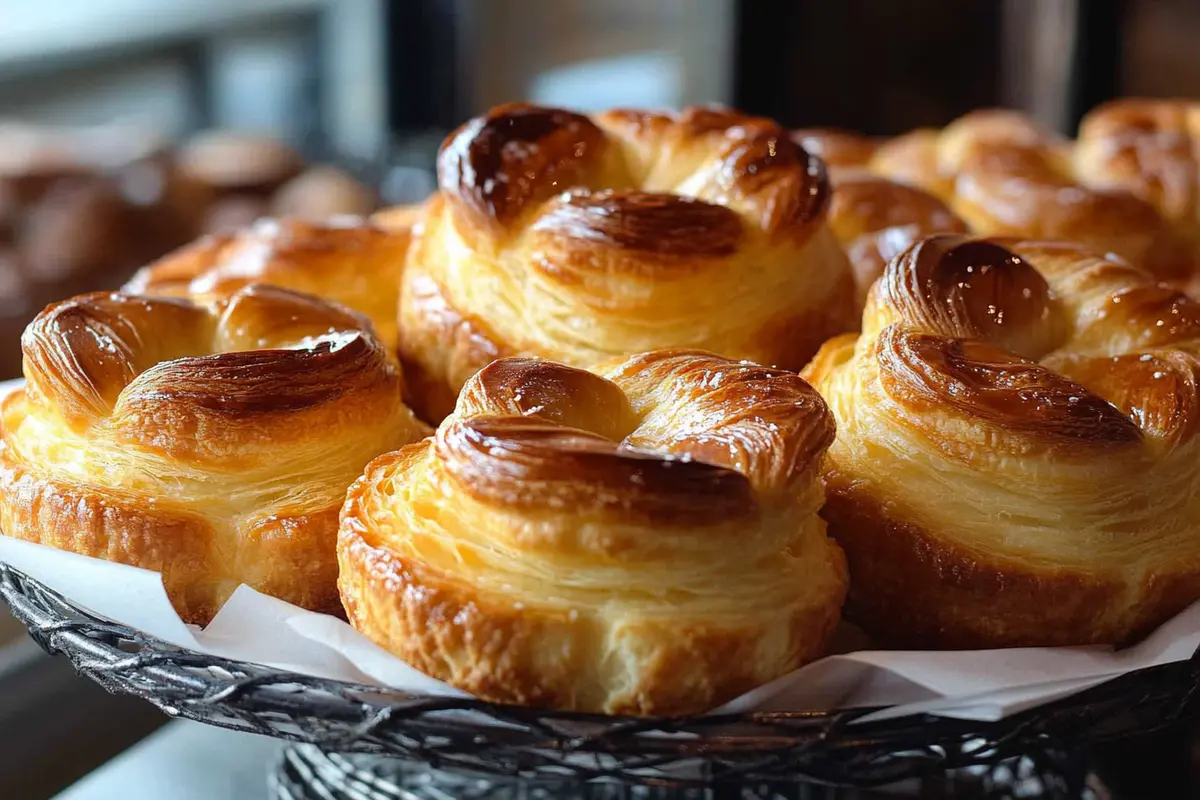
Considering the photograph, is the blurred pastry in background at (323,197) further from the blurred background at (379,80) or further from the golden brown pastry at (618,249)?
the golden brown pastry at (618,249)

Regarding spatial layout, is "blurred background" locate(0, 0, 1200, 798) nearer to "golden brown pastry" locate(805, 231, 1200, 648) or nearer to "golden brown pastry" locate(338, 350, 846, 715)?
"golden brown pastry" locate(338, 350, 846, 715)

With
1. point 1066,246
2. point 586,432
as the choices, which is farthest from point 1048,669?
point 1066,246

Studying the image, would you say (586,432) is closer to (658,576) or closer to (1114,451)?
(658,576)

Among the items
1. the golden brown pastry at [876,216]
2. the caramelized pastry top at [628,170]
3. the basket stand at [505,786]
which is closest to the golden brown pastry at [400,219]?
the caramelized pastry top at [628,170]

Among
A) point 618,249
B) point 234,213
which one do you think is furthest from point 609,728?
point 234,213

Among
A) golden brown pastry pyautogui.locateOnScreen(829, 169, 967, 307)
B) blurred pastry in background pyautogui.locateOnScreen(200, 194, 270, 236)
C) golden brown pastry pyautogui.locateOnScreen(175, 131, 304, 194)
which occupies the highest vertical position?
golden brown pastry pyautogui.locateOnScreen(829, 169, 967, 307)

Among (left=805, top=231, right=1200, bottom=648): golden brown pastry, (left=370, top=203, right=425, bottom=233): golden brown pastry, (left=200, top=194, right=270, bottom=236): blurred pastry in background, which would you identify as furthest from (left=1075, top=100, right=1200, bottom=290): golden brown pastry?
(left=200, top=194, right=270, bottom=236): blurred pastry in background

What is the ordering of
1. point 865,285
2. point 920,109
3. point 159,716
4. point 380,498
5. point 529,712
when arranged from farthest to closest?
point 920,109 → point 865,285 → point 159,716 → point 380,498 → point 529,712
